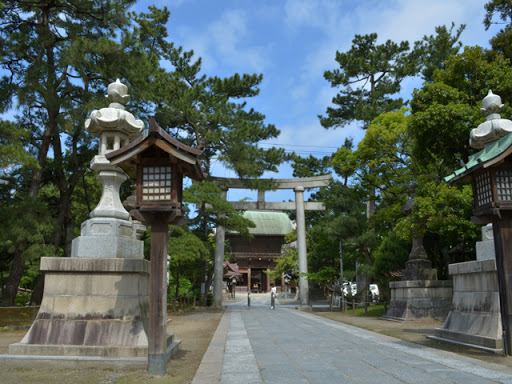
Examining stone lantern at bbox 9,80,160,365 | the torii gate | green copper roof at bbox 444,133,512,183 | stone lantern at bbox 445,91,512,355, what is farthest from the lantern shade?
the torii gate

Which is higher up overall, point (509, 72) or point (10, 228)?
point (509, 72)

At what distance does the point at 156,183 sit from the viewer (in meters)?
5.41

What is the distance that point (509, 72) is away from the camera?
10125mm

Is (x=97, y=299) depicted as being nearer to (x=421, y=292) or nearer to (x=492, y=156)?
(x=492, y=156)

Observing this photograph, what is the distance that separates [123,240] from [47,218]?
24.6 ft

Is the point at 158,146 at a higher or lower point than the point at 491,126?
lower

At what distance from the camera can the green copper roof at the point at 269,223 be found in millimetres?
41594

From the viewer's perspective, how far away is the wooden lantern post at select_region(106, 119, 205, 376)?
16.6 ft

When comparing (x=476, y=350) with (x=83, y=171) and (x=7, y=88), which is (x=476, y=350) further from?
(x=83, y=171)

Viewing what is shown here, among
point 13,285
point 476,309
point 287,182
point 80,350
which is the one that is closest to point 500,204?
point 476,309

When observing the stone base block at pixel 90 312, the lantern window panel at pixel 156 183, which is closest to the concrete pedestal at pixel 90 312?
the stone base block at pixel 90 312

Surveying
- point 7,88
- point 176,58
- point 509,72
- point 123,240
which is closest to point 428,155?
point 509,72

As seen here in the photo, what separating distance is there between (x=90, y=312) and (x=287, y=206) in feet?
71.3

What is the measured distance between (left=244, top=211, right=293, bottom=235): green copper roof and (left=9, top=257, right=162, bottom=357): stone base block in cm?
3512
